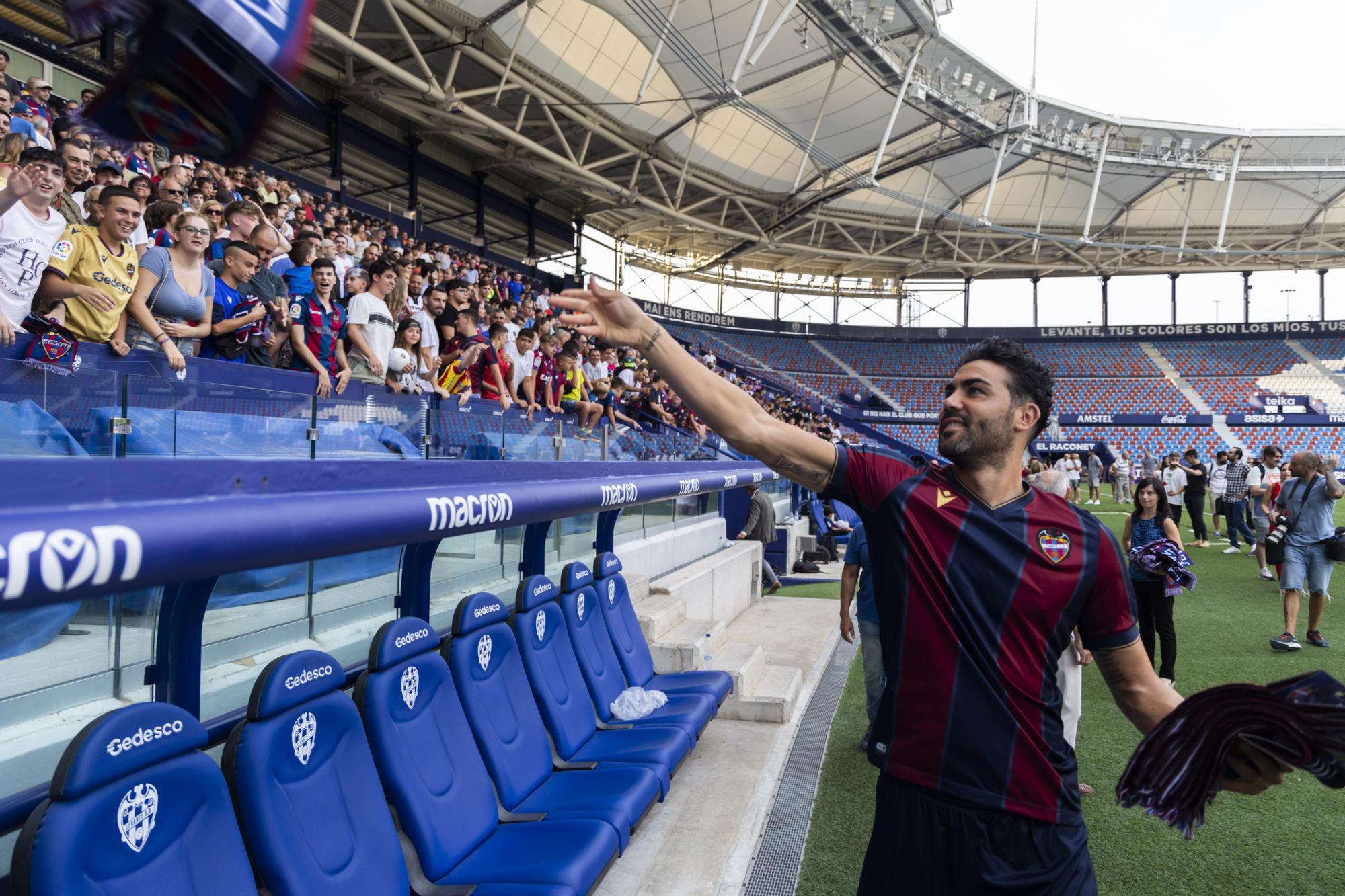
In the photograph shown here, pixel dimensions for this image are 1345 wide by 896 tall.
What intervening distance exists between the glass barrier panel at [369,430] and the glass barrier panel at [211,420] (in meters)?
0.10

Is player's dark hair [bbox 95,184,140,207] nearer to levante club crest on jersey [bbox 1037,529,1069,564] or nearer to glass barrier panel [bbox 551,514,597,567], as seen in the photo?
glass barrier panel [bbox 551,514,597,567]

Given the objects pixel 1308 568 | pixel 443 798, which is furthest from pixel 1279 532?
pixel 443 798

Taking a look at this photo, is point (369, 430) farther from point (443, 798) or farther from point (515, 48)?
point (515, 48)

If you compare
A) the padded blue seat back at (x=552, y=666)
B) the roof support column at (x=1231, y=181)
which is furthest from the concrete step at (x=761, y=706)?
the roof support column at (x=1231, y=181)

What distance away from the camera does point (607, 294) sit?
1762 mm

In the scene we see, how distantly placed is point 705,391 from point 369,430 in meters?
2.64

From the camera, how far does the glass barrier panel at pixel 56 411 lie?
224 centimetres

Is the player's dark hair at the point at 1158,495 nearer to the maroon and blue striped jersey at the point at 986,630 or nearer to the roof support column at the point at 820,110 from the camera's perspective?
the maroon and blue striped jersey at the point at 986,630

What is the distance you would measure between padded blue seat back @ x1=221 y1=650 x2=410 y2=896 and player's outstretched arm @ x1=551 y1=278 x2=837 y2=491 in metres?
1.16

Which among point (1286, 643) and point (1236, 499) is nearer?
point (1286, 643)

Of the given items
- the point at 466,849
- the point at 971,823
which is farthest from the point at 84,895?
the point at 971,823

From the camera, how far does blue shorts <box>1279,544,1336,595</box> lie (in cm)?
665

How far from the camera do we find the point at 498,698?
3.03 meters

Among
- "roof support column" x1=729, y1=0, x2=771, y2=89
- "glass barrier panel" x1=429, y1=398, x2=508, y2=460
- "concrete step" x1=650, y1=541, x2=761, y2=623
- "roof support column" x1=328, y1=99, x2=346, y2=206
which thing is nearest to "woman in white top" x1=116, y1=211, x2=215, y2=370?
"glass barrier panel" x1=429, y1=398, x2=508, y2=460
